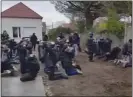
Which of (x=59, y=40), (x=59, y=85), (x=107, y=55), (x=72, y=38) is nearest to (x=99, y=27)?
(x=107, y=55)

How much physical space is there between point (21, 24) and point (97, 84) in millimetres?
2246

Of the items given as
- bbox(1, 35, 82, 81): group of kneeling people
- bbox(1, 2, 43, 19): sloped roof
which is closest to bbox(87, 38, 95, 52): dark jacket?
bbox(1, 35, 82, 81): group of kneeling people

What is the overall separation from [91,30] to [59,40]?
4705 millimetres

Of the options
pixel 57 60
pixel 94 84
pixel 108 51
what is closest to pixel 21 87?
pixel 94 84

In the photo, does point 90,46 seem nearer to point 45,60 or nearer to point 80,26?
point 80,26

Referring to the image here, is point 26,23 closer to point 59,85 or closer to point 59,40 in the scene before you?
point 59,40

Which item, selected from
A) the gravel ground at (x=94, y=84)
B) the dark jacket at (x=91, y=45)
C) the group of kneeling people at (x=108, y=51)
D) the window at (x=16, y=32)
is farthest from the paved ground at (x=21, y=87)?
the dark jacket at (x=91, y=45)

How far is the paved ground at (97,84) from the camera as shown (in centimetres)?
473

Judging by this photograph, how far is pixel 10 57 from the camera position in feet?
20.3

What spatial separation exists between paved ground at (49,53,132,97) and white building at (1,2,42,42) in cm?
124

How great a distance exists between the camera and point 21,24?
5.99 m

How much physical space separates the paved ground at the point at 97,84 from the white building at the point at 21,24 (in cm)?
124

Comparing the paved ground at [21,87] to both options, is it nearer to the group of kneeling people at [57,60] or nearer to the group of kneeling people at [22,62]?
the group of kneeling people at [22,62]

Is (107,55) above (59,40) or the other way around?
the other way around
